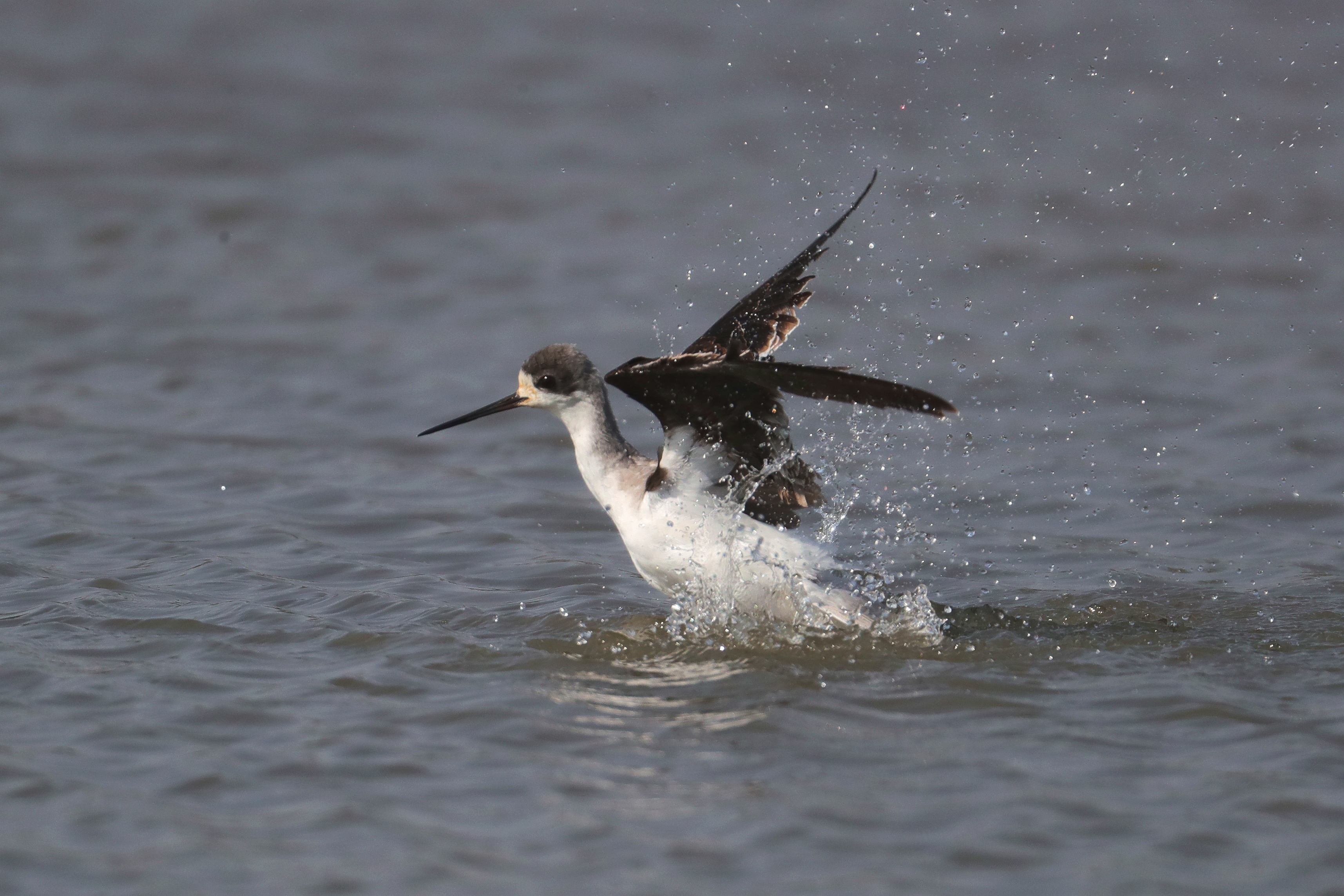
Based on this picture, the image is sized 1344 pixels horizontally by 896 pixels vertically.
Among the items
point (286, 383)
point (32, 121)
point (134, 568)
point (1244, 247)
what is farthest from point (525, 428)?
point (32, 121)

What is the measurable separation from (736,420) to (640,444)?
8.91 ft

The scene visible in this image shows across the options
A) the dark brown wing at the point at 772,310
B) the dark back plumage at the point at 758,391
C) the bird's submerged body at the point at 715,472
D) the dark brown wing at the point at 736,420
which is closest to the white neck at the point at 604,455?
the bird's submerged body at the point at 715,472

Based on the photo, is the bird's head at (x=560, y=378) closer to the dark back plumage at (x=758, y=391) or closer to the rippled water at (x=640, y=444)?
the dark back plumage at (x=758, y=391)

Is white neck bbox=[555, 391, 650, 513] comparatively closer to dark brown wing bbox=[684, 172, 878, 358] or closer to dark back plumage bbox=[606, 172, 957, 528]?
dark back plumage bbox=[606, 172, 957, 528]

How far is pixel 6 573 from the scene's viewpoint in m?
6.33

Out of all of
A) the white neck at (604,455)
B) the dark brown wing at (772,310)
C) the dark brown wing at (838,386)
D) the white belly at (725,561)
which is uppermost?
the dark brown wing at (772,310)

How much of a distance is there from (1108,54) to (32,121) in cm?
870

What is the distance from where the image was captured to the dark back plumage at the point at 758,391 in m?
4.59

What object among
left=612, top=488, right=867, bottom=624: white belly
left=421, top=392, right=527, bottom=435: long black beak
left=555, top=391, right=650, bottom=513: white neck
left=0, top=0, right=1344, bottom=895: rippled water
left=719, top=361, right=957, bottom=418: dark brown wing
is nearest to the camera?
left=0, top=0, right=1344, bottom=895: rippled water

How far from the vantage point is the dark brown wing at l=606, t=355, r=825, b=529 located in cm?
493

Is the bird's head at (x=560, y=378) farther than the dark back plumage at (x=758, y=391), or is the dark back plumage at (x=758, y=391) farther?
the bird's head at (x=560, y=378)

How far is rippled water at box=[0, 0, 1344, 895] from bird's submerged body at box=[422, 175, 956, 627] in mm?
233

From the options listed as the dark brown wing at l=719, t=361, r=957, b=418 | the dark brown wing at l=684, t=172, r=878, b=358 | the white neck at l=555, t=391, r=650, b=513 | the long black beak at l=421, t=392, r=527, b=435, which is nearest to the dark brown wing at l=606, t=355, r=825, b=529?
the dark brown wing at l=719, t=361, r=957, b=418

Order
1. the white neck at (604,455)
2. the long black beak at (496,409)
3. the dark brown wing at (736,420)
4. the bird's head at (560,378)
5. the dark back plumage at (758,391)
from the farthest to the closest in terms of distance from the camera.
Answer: the long black beak at (496,409)
the bird's head at (560,378)
the white neck at (604,455)
the dark brown wing at (736,420)
the dark back plumage at (758,391)
